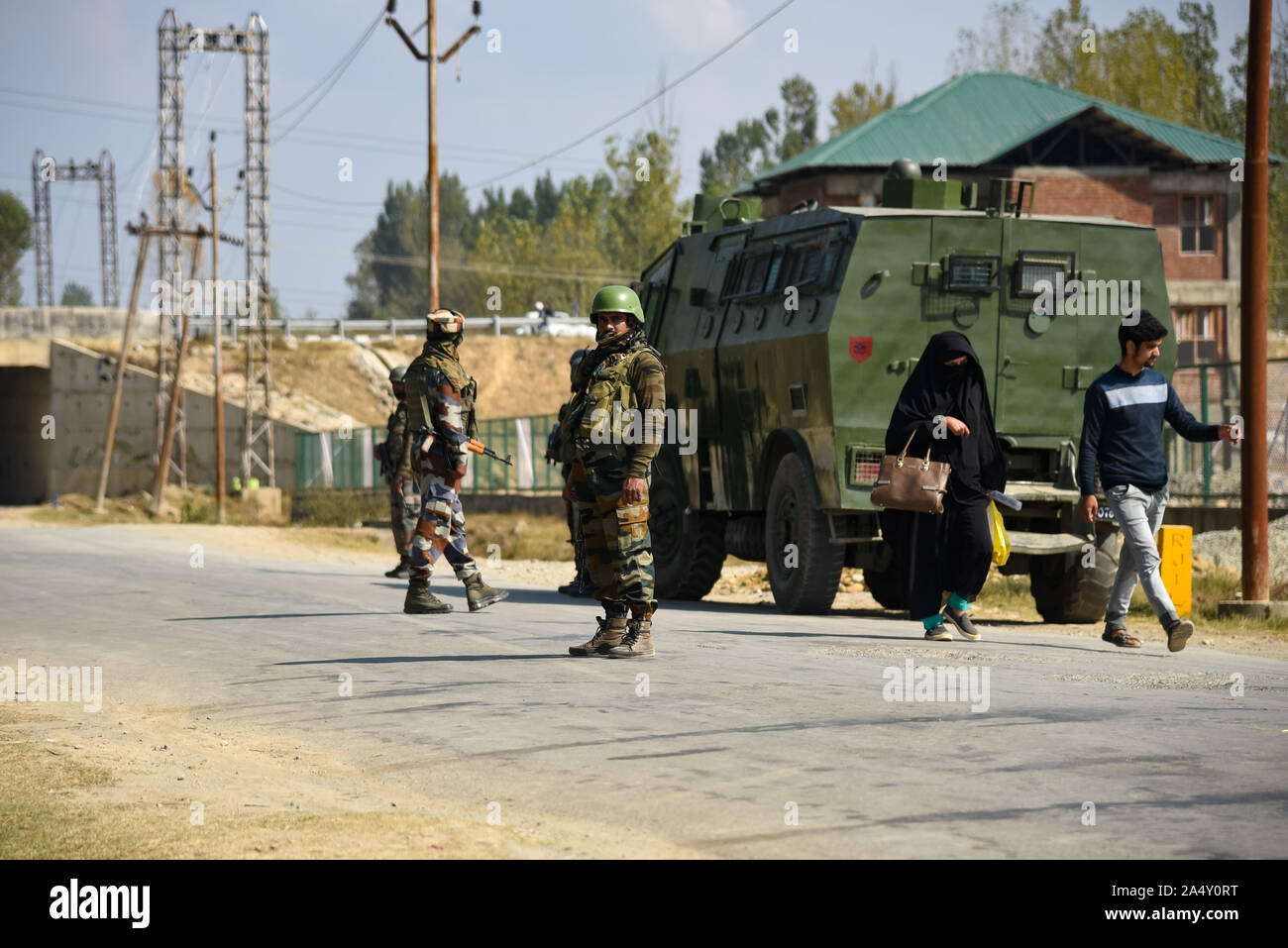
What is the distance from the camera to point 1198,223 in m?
51.3

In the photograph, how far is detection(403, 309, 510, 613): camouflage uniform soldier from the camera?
13.3m

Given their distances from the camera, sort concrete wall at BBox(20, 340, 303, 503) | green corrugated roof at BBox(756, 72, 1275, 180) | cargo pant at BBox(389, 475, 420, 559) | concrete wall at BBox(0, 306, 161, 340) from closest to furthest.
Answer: cargo pant at BBox(389, 475, 420, 559) → green corrugated roof at BBox(756, 72, 1275, 180) → concrete wall at BBox(20, 340, 303, 503) → concrete wall at BBox(0, 306, 161, 340)

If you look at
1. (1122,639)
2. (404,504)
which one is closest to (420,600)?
(404,504)

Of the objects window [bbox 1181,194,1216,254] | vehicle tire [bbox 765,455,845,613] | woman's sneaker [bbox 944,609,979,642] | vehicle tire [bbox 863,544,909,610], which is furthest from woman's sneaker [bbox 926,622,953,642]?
window [bbox 1181,194,1216,254]

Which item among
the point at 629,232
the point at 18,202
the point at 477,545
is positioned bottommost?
the point at 477,545

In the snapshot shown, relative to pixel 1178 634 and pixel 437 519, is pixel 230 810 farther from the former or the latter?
pixel 437 519

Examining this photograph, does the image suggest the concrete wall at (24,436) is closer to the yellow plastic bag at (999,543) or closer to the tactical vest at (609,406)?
the yellow plastic bag at (999,543)

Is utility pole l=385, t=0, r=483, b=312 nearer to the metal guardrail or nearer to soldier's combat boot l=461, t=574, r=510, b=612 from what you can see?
soldier's combat boot l=461, t=574, r=510, b=612

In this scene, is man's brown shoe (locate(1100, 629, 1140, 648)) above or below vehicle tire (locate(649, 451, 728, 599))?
below

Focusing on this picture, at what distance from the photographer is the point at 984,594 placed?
60.7 feet

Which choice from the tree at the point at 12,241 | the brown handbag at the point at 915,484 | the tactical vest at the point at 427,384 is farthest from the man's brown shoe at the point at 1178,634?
the tree at the point at 12,241

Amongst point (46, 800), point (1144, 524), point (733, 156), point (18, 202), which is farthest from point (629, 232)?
point (18, 202)

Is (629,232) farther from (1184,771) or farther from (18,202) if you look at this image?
(18,202)
